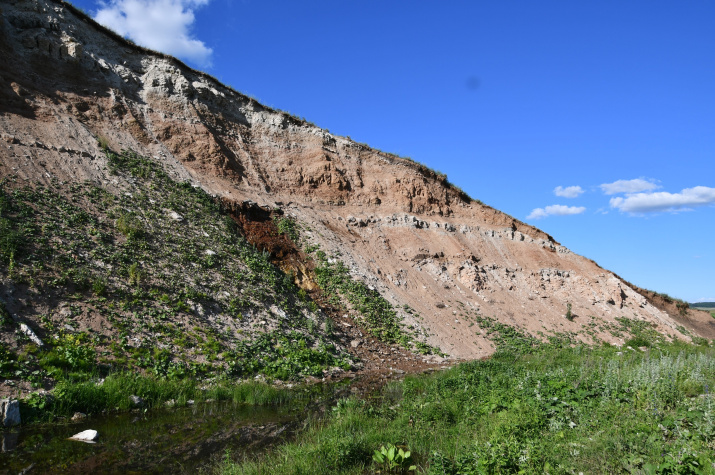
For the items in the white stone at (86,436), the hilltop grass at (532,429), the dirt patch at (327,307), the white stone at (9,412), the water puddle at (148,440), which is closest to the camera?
the hilltop grass at (532,429)

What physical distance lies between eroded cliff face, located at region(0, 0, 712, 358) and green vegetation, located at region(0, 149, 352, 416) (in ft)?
7.63

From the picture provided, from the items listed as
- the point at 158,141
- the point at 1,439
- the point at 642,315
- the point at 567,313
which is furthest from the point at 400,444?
the point at 642,315

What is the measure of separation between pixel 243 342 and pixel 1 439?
681cm

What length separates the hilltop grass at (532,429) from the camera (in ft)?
18.9

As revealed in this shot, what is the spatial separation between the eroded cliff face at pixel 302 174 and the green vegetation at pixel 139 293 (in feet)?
7.63

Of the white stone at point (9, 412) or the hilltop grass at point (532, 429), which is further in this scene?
the white stone at point (9, 412)

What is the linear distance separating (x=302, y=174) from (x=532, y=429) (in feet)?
75.8

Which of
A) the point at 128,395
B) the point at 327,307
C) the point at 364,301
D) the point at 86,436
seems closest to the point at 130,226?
the point at 128,395

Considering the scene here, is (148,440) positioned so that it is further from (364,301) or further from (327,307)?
(364,301)

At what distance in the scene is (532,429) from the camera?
718 cm

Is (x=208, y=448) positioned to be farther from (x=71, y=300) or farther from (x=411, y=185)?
(x=411, y=185)

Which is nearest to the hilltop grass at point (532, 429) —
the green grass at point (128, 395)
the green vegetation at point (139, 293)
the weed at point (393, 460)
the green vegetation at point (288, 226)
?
the weed at point (393, 460)

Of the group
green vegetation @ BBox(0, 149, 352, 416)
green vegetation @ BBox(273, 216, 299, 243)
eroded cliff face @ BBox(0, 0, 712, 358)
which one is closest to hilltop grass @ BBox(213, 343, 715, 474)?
green vegetation @ BBox(0, 149, 352, 416)

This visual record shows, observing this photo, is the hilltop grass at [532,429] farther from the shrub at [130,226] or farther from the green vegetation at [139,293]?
the shrub at [130,226]
